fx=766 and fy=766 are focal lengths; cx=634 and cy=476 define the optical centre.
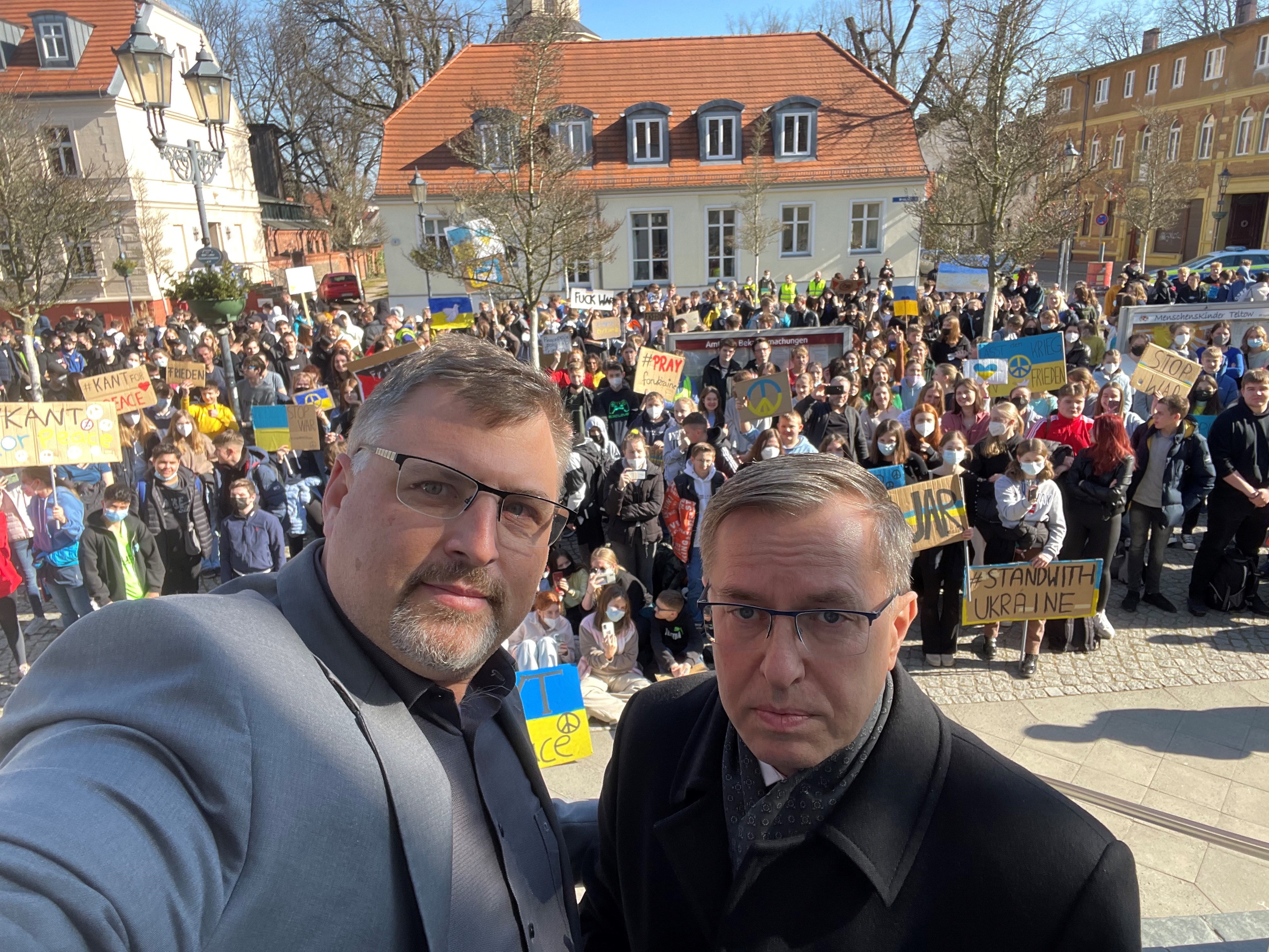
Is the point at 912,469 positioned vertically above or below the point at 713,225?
below

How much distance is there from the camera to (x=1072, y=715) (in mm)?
5441

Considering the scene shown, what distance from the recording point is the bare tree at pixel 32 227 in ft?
37.2

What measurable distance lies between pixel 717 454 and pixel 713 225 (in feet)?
75.5

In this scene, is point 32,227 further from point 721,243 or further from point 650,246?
point 721,243

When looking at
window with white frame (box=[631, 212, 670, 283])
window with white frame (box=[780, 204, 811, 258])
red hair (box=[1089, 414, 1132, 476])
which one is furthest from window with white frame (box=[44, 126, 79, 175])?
red hair (box=[1089, 414, 1132, 476])

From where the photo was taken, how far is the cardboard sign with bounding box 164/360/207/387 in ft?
33.9

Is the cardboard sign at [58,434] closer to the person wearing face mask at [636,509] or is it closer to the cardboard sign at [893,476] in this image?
the person wearing face mask at [636,509]

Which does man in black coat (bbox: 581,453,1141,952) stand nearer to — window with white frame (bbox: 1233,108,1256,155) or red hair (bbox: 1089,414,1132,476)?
red hair (bbox: 1089,414,1132,476)

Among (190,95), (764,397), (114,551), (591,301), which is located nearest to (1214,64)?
(591,301)

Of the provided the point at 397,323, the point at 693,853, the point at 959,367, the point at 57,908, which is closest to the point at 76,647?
the point at 57,908

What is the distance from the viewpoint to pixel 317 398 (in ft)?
29.2

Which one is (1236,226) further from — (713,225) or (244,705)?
(244,705)

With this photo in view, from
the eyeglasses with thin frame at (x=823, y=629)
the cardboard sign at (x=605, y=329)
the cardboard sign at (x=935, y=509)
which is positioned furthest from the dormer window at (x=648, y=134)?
the eyeglasses with thin frame at (x=823, y=629)

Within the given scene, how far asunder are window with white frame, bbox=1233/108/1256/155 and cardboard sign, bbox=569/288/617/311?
119 feet
